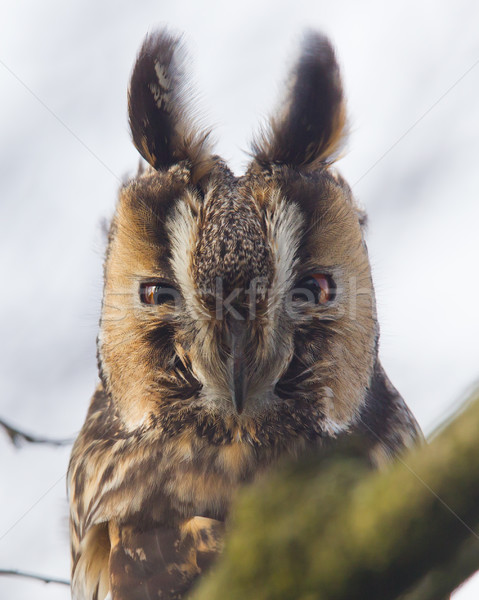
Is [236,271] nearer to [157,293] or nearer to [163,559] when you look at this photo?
[157,293]

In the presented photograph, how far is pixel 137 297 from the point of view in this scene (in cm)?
189

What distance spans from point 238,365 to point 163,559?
503 millimetres

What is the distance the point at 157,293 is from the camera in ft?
6.01

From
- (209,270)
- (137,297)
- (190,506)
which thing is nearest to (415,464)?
(209,270)

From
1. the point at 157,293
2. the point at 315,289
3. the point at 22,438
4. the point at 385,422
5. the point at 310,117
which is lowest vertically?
the point at 22,438

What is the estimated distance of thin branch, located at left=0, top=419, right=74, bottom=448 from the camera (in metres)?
2.44

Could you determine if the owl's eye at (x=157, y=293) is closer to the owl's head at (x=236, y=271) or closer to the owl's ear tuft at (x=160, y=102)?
the owl's head at (x=236, y=271)

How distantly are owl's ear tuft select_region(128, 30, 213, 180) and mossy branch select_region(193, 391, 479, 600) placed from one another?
4.62 ft

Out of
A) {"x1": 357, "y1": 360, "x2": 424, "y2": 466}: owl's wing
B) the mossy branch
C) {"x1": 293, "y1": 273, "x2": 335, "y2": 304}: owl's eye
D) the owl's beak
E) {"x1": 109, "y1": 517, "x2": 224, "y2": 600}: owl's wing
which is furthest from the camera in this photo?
{"x1": 357, "y1": 360, "x2": 424, "y2": 466}: owl's wing

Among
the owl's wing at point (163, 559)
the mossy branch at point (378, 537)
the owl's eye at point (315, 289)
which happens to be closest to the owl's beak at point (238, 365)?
the owl's eye at point (315, 289)

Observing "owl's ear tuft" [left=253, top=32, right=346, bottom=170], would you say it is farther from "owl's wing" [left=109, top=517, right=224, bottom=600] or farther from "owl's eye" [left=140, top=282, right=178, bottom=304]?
"owl's wing" [left=109, top=517, right=224, bottom=600]

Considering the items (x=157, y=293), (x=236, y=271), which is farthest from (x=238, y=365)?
(x=157, y=293)

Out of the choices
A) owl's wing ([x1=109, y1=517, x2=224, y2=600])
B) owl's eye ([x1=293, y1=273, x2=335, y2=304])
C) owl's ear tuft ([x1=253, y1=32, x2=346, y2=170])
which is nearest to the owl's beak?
owl's eye ([x1=293, y1=273, x2=335, y2=304])

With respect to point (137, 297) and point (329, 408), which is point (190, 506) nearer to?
point (329, 408)
